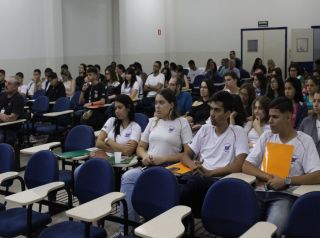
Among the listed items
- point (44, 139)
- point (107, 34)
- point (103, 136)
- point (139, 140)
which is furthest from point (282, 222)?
point (107, 34)

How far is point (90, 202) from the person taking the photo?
121 inches

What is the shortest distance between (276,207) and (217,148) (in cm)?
85

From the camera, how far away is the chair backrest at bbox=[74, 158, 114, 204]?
344cm

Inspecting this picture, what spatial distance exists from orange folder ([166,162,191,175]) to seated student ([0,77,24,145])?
3.52 m

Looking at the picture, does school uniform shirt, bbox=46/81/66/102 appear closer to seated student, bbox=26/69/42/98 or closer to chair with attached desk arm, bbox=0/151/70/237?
seated student, bbox=26/69/42/98

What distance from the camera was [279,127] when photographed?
10.8ft

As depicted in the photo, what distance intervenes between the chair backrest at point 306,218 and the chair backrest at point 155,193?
810 millimetres

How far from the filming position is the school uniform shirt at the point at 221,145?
12.2ft

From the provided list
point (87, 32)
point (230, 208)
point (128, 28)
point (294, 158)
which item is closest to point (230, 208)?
point (230, 208)

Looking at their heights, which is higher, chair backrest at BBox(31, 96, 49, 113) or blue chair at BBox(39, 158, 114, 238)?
chair backrest at BBox(31, 96, 49, 113)

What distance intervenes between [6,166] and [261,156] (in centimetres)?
237

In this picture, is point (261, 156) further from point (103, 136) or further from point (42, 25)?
point (42, 25)

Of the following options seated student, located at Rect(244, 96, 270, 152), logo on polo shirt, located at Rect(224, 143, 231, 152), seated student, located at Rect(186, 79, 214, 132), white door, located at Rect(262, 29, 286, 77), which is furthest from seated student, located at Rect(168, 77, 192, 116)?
white door, located at Rect(262, 29, 286, 77)

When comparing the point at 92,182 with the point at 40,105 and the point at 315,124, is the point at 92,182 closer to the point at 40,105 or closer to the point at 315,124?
the point at 315,124
